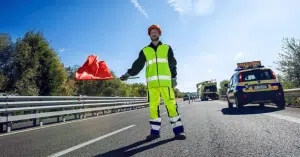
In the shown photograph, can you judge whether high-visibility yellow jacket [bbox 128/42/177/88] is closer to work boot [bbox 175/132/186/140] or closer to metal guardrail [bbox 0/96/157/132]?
work boot [bbox 175/132/186/140]

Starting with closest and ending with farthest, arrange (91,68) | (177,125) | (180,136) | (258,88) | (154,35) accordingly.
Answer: (180,136), (177,125), (154,35), (258,88), (91,68)

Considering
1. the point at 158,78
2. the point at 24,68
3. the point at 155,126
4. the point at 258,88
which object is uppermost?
the point at 24,68

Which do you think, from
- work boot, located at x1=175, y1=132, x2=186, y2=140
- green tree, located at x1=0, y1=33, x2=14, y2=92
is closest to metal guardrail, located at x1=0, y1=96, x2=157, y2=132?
work boot, located at x1=175, y1=132, x2=186, y2=140

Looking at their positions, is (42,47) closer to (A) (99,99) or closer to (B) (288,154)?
(A) (99,99)

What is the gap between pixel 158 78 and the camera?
13.1 feet

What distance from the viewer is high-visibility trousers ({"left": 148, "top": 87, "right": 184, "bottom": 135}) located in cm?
384

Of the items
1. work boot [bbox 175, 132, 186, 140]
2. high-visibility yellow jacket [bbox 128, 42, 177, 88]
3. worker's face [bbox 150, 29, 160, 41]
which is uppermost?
worker's face [bbox 150, 29, 160, 41]

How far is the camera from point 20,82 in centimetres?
1850

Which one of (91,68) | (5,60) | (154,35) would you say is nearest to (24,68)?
(5,60)

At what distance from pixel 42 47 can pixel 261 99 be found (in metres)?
20.0

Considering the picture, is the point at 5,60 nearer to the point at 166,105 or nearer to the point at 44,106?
the point at 44,106

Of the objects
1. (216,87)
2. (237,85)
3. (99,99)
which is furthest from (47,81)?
(216,87)

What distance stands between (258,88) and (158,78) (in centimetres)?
609

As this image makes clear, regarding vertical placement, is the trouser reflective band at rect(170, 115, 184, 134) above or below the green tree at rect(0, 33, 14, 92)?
below
